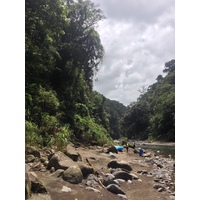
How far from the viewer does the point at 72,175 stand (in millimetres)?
5121

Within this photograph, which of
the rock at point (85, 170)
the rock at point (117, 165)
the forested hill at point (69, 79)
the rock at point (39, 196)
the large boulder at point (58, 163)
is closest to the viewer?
the rock at point (39, 196)

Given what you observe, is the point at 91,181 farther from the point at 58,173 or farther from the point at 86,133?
the point at 86,133

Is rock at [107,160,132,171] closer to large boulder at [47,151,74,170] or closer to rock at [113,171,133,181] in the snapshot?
rock at [113,171,133,181]

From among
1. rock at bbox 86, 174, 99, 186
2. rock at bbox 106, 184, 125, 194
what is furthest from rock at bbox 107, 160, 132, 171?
rock at bbox 106, 184, 125, 194

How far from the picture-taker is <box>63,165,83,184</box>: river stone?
16.6ft

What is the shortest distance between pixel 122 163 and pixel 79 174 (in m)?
3.19

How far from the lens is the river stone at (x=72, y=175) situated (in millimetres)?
5050

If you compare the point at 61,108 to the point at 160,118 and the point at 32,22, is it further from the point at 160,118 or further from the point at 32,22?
the point at 160,118

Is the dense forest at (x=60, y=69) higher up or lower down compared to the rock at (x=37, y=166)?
higher up

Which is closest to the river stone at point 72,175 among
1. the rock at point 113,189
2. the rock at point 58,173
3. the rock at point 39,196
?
the rock at point 58,173

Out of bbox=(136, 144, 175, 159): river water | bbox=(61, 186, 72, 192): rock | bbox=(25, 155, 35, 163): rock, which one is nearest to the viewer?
bbox=(61, 186, 72, 192): rock

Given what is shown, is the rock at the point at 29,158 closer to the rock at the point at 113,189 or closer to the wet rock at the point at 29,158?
the wet rock at the point at 29,158

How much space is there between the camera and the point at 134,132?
50812 mm

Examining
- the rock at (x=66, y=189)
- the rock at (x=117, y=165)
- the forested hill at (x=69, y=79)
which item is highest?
the forested hill at (x=69, y=79)
